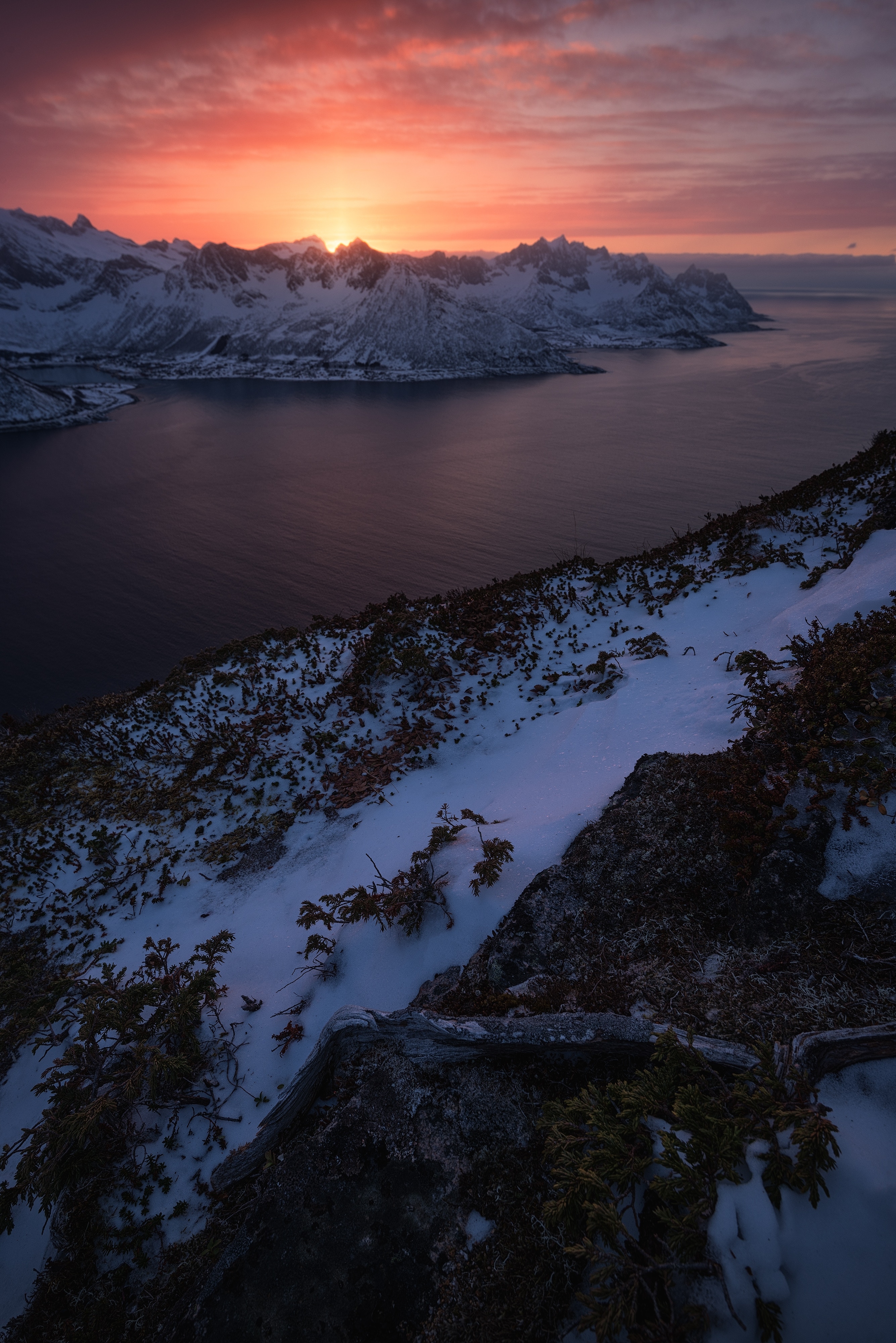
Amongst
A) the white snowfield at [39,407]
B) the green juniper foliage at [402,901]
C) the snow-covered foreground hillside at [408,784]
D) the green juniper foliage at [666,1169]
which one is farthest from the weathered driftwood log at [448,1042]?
the white snowfield at [39,407]

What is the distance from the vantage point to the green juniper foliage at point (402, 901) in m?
8.16

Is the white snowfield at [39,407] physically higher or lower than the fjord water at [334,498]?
higher

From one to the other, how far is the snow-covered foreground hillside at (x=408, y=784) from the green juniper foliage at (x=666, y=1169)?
24 centimetres

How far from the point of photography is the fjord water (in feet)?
108

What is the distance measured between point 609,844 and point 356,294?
224 meters

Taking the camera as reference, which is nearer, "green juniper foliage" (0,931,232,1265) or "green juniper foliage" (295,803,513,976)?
"green juniper foliage" (0,931,232,1265)

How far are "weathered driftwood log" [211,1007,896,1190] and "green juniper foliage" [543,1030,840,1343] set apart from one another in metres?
0.24

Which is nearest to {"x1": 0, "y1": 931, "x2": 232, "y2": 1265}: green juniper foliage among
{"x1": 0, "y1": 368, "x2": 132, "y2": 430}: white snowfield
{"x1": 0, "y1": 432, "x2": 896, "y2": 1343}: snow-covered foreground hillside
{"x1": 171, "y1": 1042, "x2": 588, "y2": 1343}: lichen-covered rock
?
{"x1": 0, "y1": 432, "x2": 896, "y2": 1343}: snow-covered foreground hillside

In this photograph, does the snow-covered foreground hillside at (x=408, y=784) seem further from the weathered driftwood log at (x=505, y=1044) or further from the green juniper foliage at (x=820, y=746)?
the green juniper foliage at (x=820, y=746)

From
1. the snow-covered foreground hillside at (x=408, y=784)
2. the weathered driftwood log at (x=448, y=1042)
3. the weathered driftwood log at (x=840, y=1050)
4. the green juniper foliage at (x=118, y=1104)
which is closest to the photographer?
the weathered driftwood log at (x=840, y=1050)

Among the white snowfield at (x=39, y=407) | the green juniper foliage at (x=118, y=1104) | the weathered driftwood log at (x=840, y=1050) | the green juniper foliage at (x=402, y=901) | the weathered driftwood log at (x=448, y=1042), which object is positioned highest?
the white snowfield at (x=39, y=407)

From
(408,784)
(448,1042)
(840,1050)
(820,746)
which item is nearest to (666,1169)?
(840,1050)

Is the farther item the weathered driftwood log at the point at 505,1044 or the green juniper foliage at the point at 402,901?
the green juniper foliage at the point at 402,901

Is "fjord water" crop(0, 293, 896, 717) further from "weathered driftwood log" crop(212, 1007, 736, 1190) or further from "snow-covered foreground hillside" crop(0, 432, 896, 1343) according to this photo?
"weathered driftwood log" crop(212, 1007, 736, 1190)
